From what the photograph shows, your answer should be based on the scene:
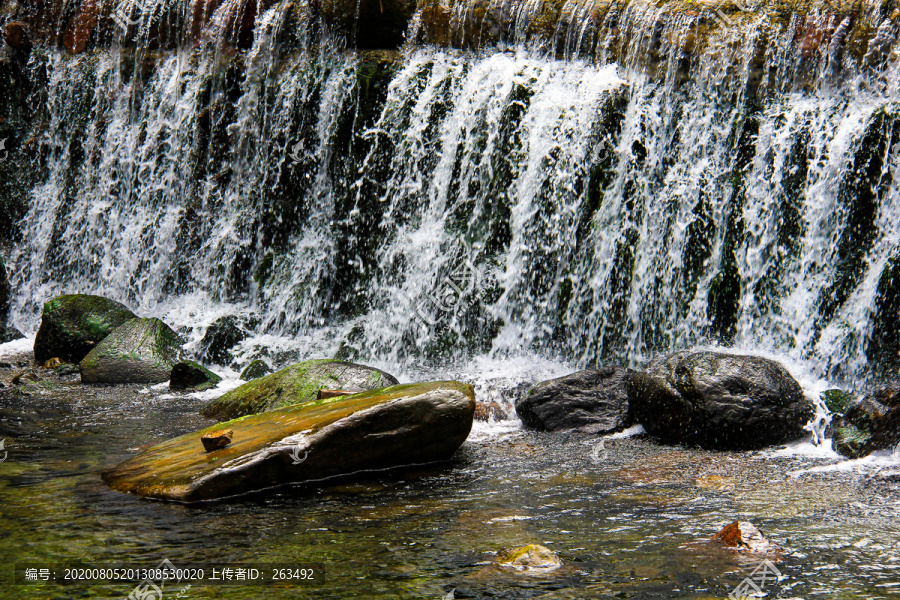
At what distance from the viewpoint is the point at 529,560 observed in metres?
3.70

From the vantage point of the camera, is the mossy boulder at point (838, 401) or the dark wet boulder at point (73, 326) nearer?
the mossy boulder at point (838, 401)

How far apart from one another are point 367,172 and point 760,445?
22.6 ft

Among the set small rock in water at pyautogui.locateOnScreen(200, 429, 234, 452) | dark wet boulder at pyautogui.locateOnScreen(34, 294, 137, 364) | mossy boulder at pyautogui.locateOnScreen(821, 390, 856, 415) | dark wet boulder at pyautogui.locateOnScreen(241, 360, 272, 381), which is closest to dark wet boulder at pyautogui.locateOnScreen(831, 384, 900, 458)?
mossy boulder at pyautogui.locateOnScreen(821, 390, 856, 415)

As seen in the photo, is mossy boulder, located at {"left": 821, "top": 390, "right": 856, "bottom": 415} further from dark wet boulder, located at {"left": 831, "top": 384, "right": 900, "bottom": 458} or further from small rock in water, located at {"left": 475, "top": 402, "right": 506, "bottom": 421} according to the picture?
small rock in water, located at {"left": 475, "top": 402, "right": 506, "bottom": 421}

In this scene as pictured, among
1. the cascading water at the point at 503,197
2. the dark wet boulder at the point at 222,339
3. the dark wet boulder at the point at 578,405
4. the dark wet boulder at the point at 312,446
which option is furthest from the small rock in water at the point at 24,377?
the dark wet boulder at the point at 578,405

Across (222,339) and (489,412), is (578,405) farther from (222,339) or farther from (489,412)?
(222,339)

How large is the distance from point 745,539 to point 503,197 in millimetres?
6771

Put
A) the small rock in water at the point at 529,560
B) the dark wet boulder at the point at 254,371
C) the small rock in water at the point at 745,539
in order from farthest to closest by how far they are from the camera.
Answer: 1. the dark wet boulder at the point at 254,371
2. the small rock in water at the point at 745,539
3. the small rock in water at the point at 529,560

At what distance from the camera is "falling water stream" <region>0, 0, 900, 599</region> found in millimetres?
4152

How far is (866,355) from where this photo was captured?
7715 mm

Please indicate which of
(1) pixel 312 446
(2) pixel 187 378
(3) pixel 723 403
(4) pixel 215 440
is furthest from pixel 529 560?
(2) pixel 187 378

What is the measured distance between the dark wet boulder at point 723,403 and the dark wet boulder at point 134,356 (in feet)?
19.2

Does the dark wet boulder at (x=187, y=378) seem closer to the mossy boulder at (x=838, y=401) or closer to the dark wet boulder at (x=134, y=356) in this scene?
the dark wet boulder at (x=134, y=356)

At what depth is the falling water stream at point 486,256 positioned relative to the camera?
13.6 feet
